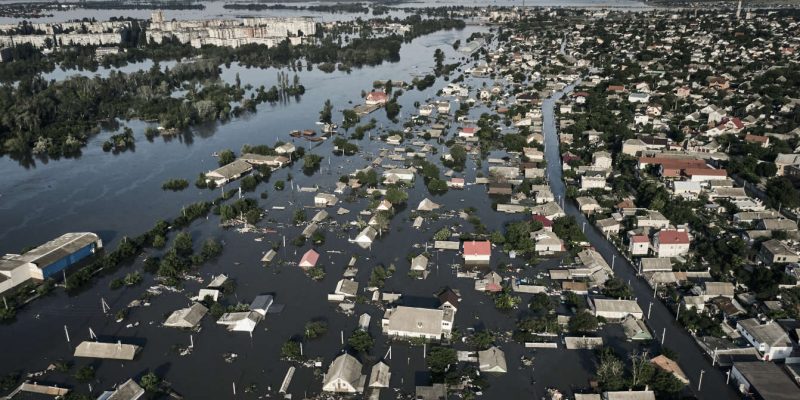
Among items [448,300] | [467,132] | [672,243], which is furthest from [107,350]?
[467,132]

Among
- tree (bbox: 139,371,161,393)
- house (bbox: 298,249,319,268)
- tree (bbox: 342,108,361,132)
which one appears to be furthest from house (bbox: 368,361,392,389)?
tree (bbox: 342,108,361,132)

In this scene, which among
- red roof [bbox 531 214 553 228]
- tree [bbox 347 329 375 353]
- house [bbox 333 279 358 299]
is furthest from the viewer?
red roof [bbox 531 214 553 228]

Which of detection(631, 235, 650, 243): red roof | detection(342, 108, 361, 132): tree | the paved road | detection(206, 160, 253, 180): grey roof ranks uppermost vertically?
detection(342, 108, 361, 132): tree

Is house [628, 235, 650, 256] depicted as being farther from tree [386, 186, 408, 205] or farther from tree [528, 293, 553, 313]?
tree [386, 186, 408, 205]

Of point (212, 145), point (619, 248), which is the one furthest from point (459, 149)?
point (212, 145)

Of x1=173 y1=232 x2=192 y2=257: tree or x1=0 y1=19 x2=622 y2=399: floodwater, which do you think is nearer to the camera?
x1=0 y1=19 x2=622 y2=399: floodwater

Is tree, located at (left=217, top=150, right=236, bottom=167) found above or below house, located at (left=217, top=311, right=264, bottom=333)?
above

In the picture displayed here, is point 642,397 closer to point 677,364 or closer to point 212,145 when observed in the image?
point 677,364

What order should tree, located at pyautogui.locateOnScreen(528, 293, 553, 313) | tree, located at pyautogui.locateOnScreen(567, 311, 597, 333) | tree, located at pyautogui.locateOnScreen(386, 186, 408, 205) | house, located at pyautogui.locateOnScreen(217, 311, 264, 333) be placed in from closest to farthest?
tree, located at pyautogui.locateOnScreen(567, 311, 597, 333), house, located at pyautogui.locateOnScreen(217, 311, 264, 333), tree, located at pyautogui.locateOnScreen(528, 293, 553, 313), tree, located at pyautogui.locateOnScreen(386, 186, 408, 205)
